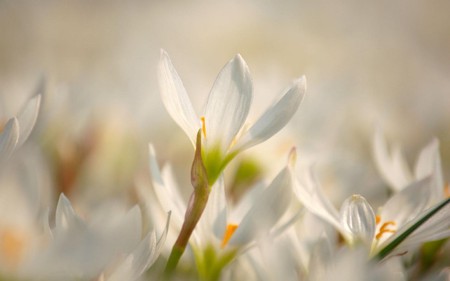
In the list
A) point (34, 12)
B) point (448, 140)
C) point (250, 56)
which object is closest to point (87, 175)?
point (448, 140)

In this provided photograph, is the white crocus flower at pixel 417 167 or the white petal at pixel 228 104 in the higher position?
the white petal at pixel 228 104

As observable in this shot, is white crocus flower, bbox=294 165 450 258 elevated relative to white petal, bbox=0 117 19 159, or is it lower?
lower

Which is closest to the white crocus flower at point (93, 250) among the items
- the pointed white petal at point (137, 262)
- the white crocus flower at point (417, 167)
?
the pointed white petal at point (137, 262)

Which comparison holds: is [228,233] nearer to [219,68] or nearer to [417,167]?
[417,167]

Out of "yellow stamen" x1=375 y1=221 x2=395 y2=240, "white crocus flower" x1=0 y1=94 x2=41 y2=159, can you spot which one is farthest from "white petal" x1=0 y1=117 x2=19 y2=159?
"yellow stamen" x1=375 y1=221 x2=395 y2=240

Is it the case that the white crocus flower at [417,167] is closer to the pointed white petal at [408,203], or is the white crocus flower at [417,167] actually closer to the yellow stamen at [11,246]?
the pointed white petal at [408,203]

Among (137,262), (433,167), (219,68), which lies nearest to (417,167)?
(433,167)

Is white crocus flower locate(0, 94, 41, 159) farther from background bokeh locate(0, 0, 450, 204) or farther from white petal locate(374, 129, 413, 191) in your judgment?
white petal locate(374, 129, 413, 191)

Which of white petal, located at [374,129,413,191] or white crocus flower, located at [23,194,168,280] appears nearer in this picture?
white crocus flower, located at [23,194,168,280]
